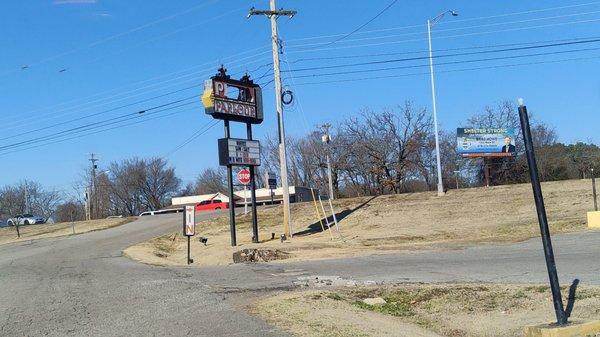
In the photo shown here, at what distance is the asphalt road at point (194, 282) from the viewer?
8719mm

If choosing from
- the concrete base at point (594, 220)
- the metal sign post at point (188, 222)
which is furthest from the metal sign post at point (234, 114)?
the concrete base at point (594, 220)

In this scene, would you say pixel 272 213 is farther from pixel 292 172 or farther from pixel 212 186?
pixel 212 186

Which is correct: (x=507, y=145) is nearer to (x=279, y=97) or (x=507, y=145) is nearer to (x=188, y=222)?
(x=279, y=97)

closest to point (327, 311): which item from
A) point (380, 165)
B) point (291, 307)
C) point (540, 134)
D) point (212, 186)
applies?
point (291, 307)

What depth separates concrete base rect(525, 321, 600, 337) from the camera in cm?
664

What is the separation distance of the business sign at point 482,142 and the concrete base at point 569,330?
45.2 m

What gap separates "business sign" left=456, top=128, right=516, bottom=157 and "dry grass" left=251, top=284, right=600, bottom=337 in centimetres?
4120

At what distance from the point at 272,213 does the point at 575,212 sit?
61.6 ft

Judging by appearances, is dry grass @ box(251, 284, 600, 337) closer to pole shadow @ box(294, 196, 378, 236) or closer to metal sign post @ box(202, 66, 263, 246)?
metal sign post @ box(202, 66, 263, 246)

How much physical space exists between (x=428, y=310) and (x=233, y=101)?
760 inches

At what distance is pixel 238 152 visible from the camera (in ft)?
89.9

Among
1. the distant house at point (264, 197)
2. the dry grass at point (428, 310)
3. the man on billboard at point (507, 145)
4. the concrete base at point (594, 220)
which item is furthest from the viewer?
the distant house at point (264, 197)

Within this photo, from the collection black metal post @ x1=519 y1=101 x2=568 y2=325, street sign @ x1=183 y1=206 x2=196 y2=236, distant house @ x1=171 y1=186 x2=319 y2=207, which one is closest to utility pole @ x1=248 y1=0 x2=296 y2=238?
street sign @ x1=183 y1=206 x2=196 y2=236

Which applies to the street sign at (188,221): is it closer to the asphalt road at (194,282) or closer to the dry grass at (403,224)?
the dry grass at (403,224)
